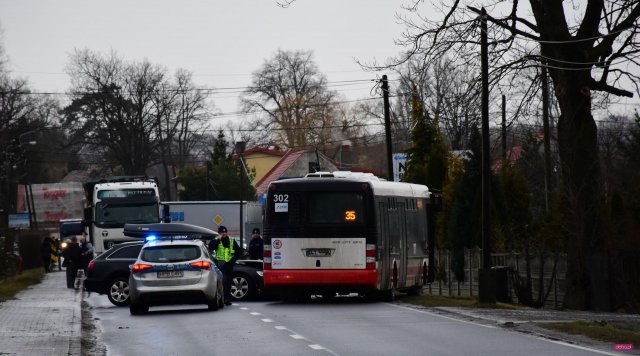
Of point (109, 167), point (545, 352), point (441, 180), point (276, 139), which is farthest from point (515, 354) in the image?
point (276, 139)

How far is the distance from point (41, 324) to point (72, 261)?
66.0ft

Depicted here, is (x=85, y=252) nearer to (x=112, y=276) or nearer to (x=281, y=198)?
(x=112, y=276)

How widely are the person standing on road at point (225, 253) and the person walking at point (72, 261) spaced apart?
47.2 feet

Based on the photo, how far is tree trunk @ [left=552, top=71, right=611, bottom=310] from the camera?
31469mm

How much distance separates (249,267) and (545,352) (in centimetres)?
1575

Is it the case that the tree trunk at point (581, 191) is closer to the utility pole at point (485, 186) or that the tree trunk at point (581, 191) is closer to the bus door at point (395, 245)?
the utility pole at point (485, 186)

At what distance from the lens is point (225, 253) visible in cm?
2895

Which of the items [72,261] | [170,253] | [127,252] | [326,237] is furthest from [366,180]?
[72,261]

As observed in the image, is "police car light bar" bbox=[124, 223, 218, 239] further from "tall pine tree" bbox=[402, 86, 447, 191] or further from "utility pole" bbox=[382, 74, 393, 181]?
"tall pine tree" bbox=[402, 86, 447, 191]

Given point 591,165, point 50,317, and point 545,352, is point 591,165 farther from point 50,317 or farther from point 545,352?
point 545,352

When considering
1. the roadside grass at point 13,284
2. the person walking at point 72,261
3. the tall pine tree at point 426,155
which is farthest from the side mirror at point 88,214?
the tall pine tree at point 426,155

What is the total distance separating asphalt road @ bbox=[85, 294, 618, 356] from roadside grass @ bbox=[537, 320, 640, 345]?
77 cm

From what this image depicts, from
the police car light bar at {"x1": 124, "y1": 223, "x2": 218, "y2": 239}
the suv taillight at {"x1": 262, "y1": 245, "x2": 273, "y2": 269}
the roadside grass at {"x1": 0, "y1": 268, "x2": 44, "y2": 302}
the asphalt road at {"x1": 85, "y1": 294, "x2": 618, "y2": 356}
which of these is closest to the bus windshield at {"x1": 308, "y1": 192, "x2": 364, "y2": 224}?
the suv taillight at {"x1": 262, "y1": 245, "x2": 273, "y2": 269}

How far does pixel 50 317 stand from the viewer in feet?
82.7
